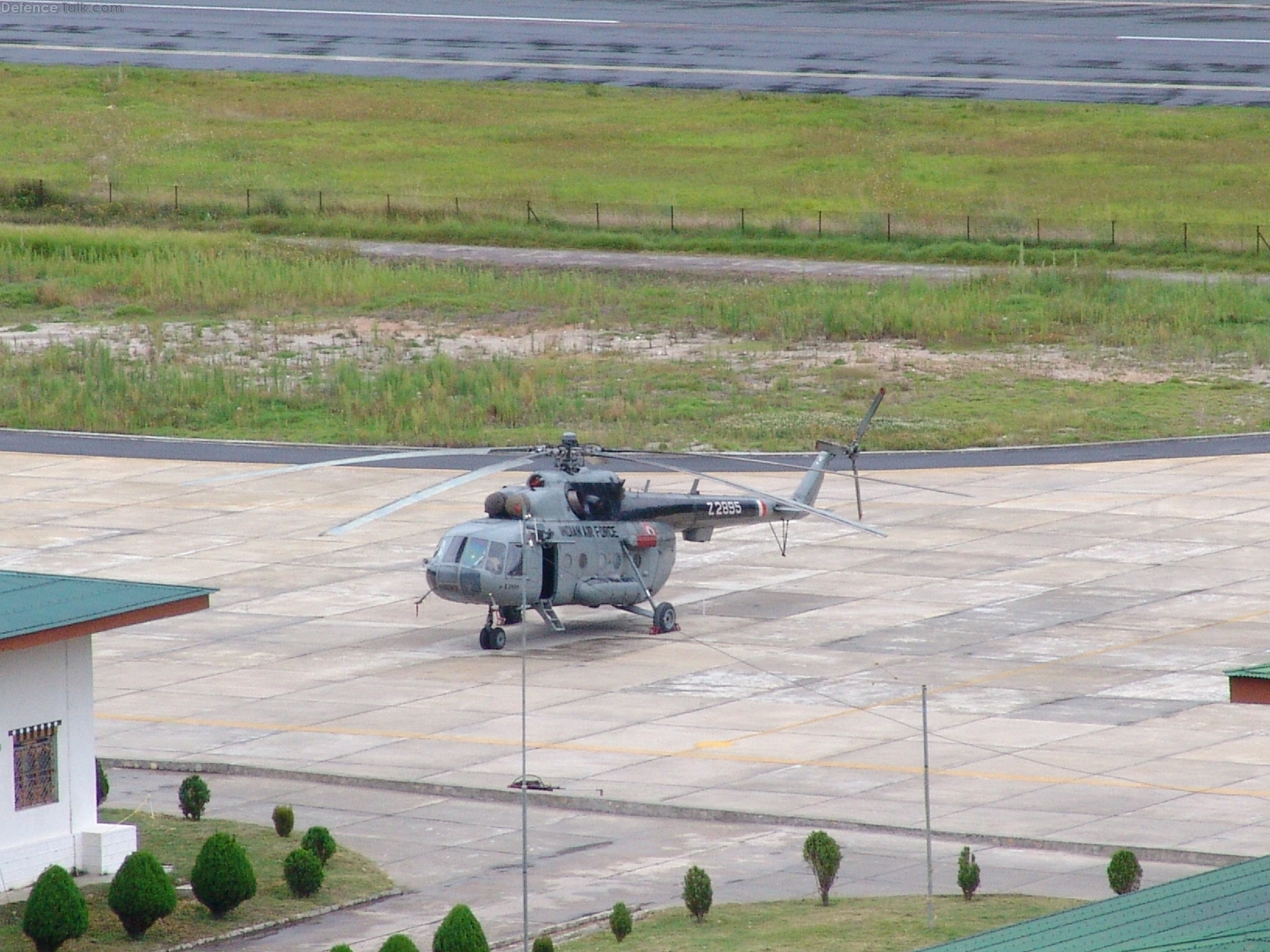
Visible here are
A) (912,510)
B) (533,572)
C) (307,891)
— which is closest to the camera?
(307,891)

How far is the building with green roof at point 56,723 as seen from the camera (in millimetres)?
25844

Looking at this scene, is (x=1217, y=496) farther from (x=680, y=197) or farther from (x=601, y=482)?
(x=680, y=197)

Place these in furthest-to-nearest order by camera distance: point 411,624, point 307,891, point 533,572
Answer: point 411,624, point 533,572, point 307,891

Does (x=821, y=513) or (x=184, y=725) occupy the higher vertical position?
(x=821, y=513)

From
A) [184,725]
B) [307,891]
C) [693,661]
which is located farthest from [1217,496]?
[307,891]

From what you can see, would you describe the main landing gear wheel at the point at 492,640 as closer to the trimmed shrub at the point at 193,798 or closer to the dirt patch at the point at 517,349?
the trimmed shrub at the point at 193,798

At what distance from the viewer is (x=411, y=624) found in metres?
40.8

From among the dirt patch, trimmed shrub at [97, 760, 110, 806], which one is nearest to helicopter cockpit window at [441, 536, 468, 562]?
trimmed shrub at [97, 760, 110, 806]

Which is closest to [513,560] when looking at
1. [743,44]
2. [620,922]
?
[620,922]

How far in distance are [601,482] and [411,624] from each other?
4717mm

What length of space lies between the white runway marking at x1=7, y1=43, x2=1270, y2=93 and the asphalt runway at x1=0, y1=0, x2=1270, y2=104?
132 millimetres

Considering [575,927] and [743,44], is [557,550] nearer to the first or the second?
[575,927]

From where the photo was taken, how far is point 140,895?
2412 cm

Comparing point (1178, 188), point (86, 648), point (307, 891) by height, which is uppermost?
point (1178, 188)
